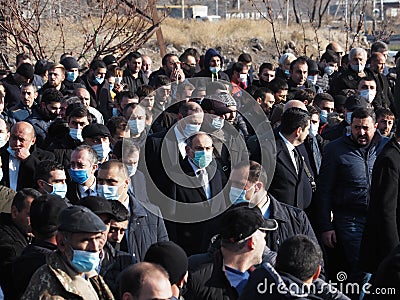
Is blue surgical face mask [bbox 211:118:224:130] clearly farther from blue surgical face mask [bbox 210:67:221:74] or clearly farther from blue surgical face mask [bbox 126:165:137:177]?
blue surgical face mask [bbox 210:67:221:74]

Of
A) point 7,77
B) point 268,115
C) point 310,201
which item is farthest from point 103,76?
point 310,201

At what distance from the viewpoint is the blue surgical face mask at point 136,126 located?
967 cm

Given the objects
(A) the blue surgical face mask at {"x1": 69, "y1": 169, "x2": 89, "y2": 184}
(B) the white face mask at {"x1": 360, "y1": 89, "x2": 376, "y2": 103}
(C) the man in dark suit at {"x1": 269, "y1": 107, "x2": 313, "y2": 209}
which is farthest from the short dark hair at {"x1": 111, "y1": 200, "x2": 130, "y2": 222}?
(B) the white face mask at {"x1": 360, "y1": 89, "x2": 376, "y2": 103}

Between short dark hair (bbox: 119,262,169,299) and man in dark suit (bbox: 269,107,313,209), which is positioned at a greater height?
short dark hair (bbox: 119,262,169,299)

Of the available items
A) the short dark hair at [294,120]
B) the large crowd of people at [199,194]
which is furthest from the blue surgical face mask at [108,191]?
the short dark hair at [294,120]

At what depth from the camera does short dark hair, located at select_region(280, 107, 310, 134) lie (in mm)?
8188

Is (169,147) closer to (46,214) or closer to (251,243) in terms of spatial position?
(46,214)

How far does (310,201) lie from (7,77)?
728 centimetres

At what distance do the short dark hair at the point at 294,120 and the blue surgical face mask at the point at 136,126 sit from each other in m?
2.05

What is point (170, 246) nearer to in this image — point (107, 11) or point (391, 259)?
point (391, 259)

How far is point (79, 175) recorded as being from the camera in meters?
7.61

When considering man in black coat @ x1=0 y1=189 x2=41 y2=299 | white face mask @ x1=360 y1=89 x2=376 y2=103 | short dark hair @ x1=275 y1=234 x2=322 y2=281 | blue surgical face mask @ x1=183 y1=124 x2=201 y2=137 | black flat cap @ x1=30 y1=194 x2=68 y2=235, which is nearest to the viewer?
short dark hair @ x1=275 y1=234 x2=322 y2=281

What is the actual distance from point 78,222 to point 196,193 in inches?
116

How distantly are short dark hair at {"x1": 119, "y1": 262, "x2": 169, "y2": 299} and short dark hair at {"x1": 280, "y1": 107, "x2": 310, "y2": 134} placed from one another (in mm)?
3639
